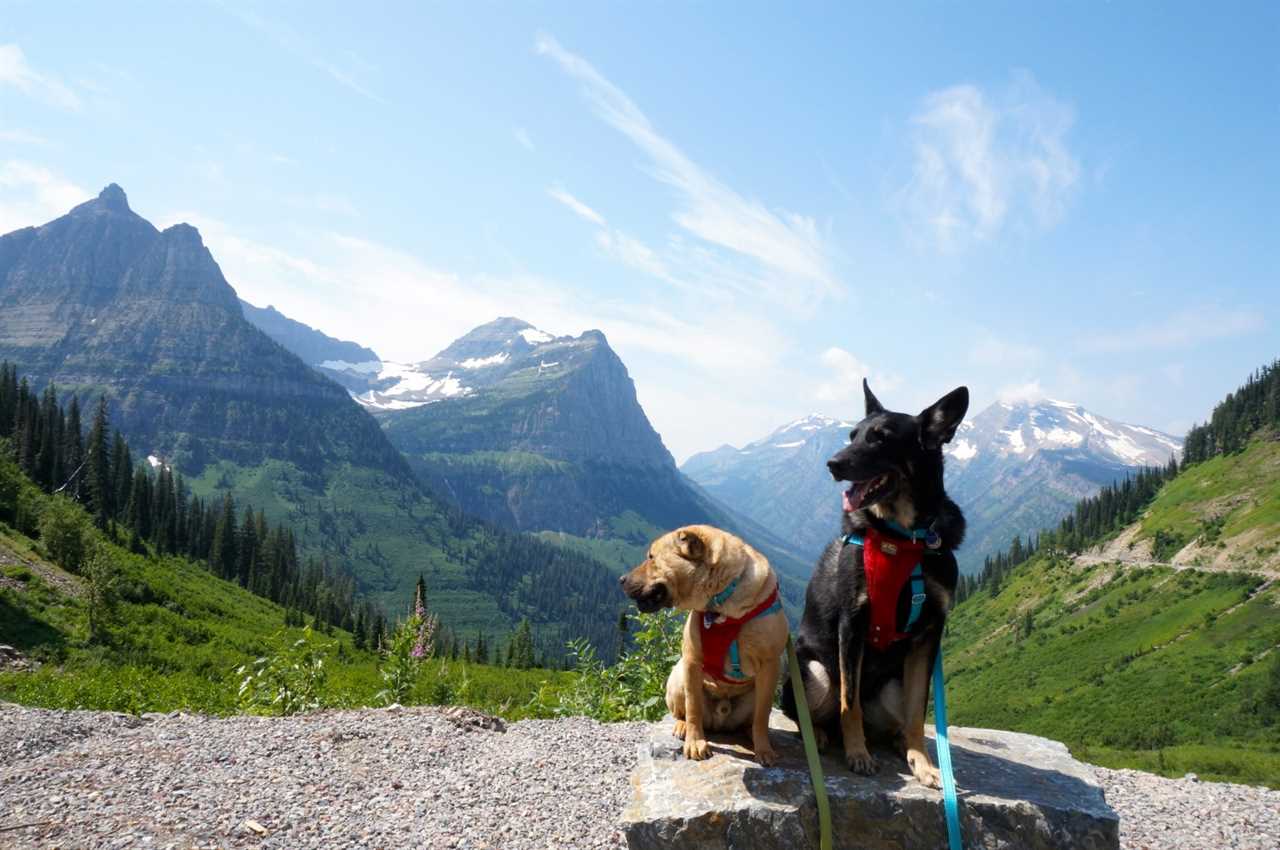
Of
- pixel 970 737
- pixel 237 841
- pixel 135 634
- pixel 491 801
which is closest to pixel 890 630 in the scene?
pixel 970 737

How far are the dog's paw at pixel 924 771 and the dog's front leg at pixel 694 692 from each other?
147cm

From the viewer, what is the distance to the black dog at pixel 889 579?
4422 mm

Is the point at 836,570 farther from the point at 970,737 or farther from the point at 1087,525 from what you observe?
the point at 1087,525

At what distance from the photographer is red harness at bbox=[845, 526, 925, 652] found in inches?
174

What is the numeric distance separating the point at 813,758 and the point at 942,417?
238cm

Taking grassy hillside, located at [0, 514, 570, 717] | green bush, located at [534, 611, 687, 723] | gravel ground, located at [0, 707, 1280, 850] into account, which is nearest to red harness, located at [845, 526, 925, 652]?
gravel ground, located at [0, 707, 1280, 850]

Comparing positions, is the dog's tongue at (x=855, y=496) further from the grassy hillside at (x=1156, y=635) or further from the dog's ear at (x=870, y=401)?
the grassy hillside at (x=1156, y=635)

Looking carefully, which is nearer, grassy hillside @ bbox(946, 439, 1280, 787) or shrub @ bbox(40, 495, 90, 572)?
shrub @ bbox(40, 495, 90, 572)

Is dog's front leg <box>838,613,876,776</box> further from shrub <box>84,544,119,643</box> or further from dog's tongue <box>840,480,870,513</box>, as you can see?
shrub <box>84,544,119,643</box>

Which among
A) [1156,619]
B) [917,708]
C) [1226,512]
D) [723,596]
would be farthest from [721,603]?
[1226,512]

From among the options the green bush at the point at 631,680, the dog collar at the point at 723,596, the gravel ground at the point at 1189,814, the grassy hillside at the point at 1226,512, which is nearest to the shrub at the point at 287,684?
the green bush at the point at 631,680

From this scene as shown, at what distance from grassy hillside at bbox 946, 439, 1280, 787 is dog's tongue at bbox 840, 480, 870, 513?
2507 cm

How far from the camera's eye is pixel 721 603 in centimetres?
457

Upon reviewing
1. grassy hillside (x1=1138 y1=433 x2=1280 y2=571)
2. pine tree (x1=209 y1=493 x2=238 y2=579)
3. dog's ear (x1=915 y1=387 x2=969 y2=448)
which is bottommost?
pine tree (x1=209 y1=493 x2=238 y2=579)
